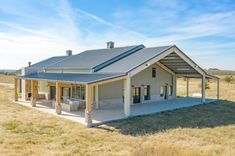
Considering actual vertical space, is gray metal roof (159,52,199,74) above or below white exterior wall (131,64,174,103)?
above

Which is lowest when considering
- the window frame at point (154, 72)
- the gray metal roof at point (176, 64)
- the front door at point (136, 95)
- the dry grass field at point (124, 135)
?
the dry grass field at point (124, 135)

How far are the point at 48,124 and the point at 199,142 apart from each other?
8.97 meters

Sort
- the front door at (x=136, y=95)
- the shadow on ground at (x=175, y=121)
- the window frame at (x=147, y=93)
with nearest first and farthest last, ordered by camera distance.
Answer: the shadow on ground at (x=175, y=121) → the front door at (x=136, y=95) → the window frame at (x=147, y=93)

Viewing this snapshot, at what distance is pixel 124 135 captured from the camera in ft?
43.4

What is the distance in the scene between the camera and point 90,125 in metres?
15.0

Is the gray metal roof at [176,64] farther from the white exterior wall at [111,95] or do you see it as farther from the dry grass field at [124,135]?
the dry grass field at [124,135]

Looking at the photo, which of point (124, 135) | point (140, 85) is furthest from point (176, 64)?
point (124, 135)

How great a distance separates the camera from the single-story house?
60.3ft

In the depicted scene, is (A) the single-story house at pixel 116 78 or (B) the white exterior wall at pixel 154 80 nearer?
(A) the single-story house at pixel 116 78

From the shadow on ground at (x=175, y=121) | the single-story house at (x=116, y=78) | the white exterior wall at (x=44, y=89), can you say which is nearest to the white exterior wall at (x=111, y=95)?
the single-story house at (x=116, y=78)

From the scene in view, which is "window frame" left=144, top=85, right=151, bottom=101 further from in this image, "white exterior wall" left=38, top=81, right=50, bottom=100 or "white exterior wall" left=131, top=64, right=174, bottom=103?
"white exterior wall" left=38, top=81, right=50, bottom=100

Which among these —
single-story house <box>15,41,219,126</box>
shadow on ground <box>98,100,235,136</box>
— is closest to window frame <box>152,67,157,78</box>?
single-story house <box>15,41,219,126</box>

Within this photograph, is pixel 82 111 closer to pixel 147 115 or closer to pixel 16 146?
pixel 147 115

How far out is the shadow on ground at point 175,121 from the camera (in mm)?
14595
